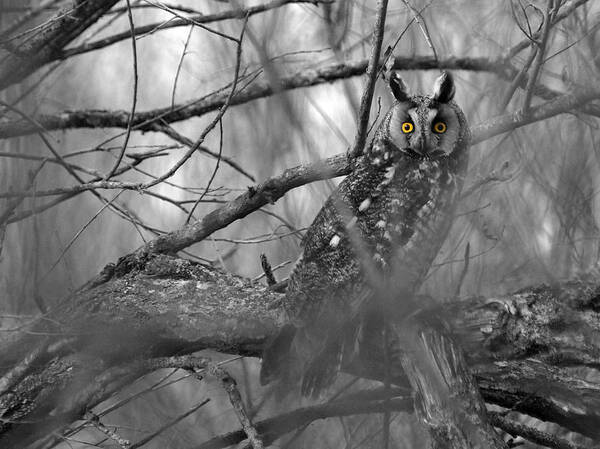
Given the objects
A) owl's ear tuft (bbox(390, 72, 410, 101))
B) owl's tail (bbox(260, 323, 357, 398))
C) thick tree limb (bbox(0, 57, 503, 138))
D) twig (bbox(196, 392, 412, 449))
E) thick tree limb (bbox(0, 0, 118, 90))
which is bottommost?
twig (bbox(196, 392, 412, 449))

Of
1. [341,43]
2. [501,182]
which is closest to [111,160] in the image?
[341,43]

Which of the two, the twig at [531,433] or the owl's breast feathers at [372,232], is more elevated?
the owl's breast feathers at [372,232]

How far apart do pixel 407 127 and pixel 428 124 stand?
0.09 m

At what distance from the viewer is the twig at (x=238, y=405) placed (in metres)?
1.93

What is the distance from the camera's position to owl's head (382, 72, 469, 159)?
9.70ft

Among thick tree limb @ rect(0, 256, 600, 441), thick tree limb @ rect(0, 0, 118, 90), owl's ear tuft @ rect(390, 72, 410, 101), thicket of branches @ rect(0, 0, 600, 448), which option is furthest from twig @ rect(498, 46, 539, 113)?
thick tree limb @ rect(0, 0, 118, 90)

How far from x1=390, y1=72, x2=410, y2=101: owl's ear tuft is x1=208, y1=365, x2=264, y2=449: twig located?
1526 millimetres

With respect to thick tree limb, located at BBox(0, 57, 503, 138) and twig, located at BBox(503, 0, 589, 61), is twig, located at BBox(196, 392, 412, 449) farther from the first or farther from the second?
thick tree limb, located at BBox(0, 57, 503, 138)

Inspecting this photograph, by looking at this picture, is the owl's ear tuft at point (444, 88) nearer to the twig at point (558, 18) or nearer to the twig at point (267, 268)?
the twig at point (558, 18)

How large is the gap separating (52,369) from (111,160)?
102 inches

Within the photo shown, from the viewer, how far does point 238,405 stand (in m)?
1.97

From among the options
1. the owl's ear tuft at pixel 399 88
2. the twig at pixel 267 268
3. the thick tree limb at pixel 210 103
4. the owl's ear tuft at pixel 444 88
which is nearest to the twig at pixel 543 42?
the owl's ear tuft at pixel 444 88

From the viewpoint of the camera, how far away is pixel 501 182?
2408mm

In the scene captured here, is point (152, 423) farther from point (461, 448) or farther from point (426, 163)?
point (426, 163)
